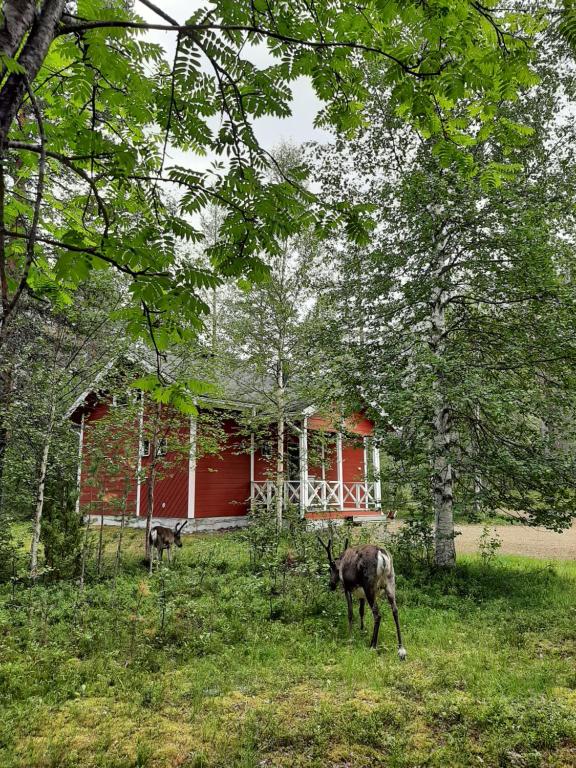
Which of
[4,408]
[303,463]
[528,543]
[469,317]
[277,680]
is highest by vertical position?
[469,317]

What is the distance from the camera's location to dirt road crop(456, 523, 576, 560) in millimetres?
13258

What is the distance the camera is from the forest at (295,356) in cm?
251

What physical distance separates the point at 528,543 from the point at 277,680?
1367cm

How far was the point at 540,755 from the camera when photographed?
3586 mm

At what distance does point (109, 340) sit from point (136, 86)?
25.7 feet

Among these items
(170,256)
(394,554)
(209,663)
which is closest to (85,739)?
(209,663)

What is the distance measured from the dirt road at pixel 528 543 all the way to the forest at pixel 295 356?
242 mm

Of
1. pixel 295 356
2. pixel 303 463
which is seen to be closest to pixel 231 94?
pixel 295 356

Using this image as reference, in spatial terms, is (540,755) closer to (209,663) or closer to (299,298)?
(209,663)

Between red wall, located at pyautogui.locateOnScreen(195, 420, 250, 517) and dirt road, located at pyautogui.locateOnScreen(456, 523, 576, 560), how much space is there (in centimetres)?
794

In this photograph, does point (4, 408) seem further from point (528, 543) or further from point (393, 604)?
point (528, 543)

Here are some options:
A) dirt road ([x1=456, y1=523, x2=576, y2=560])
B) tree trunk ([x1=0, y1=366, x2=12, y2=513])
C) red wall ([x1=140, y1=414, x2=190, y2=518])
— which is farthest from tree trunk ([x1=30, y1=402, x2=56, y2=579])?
dirt road ([x1=456, y1=523, x2=576, y2=560])

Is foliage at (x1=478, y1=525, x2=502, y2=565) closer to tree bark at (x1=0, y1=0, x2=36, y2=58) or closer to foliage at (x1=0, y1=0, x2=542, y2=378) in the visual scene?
foliage at (x1=0, y1=0, x2=542, y2=378)

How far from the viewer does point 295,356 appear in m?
14.3
